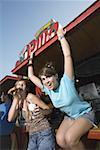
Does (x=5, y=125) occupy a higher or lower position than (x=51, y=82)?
lower

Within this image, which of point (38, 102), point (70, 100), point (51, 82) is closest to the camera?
point (70, 100)

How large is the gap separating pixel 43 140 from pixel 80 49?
1869 millimetres

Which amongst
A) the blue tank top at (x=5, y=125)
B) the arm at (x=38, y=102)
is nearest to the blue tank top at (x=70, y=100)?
the arm at (x=38, y=102)

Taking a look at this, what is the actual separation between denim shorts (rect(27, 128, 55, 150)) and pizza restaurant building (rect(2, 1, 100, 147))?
583 millimetres

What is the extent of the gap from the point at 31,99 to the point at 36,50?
111 centimetres

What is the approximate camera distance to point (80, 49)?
409 centimetres

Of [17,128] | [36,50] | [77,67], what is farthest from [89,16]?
[17,128]

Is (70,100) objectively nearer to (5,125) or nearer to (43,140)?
(43,140)

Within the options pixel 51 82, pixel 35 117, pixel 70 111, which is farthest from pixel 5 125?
pixel 70 111

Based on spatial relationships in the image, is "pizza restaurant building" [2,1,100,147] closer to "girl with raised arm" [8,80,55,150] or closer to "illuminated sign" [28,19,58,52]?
"illuminated sign" [28,19,58,52]

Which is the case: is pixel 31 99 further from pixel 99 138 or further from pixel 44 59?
pixel 44 59

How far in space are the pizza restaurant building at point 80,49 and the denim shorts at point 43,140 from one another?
23.0 inches

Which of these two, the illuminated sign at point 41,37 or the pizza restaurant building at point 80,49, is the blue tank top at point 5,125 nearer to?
the pizza restaurant building at point 80,49

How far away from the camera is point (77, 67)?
4.76 metres
